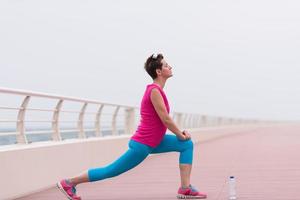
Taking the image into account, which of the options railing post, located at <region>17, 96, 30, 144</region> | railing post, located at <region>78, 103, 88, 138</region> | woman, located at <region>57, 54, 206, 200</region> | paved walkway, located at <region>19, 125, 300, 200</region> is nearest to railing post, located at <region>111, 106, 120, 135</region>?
paved walkway, located at <region>19, 125, 300, 200</region>

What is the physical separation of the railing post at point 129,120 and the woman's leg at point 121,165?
35.2 ft

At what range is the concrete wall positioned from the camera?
30.0 ft

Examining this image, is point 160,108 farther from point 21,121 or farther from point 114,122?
point 114,122

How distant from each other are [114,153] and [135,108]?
3106 mm

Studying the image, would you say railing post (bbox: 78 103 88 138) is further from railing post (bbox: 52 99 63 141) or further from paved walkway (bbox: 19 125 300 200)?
railing post (bbox: 52 99 63 141)

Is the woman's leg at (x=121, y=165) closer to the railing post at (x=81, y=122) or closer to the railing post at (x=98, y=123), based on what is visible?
the railing post at (x=81, y=122)

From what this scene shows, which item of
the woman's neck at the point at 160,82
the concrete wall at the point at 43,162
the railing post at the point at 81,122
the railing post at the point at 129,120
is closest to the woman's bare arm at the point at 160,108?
the woman's neck at the point at 160,82

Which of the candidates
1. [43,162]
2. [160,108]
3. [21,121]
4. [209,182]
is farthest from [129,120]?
[160,108]

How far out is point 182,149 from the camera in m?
8.73

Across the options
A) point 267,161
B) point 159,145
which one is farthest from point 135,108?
point 159,145

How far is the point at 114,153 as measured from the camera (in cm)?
1638

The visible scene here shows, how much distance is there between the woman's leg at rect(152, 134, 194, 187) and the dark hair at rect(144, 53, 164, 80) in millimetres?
740

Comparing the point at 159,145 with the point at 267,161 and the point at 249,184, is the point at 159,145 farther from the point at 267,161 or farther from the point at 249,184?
the point at 267,161

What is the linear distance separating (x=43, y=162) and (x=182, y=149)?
265 cm
